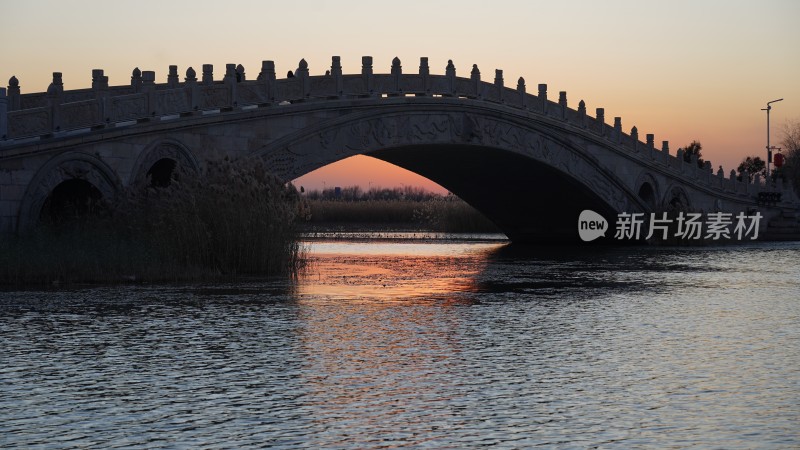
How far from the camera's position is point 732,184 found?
194ft

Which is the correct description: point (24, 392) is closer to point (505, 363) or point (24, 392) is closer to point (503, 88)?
point (505, 363)

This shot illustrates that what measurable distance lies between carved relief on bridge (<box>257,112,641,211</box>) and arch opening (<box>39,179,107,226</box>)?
6020 millimetres

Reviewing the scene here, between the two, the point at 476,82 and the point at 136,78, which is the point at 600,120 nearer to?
the point at 476,82

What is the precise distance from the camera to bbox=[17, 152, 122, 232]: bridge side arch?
76.3ft

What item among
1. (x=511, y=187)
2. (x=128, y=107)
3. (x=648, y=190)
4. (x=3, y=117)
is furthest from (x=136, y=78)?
(x=648, y=190)

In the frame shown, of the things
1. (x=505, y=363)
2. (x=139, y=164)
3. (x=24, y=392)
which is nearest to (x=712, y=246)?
(x=139, y=164)

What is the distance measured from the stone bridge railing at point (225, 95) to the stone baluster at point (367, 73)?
0.10 ft

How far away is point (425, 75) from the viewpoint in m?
39.1

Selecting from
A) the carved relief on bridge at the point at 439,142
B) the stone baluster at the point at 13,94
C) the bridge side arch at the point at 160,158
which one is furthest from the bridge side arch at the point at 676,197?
the stone baluster at the point at 13,94

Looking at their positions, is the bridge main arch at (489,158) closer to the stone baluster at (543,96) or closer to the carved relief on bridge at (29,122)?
the stone baluster at (543,96)

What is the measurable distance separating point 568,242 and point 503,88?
36.7 feet

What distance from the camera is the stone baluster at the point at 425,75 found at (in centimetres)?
3894

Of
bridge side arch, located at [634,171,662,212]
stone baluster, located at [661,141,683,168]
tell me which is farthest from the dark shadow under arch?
stone baluster, located at [661,141,683,168]

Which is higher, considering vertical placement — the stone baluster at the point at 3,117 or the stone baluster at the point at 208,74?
the stone baluster at the point at 208,74
